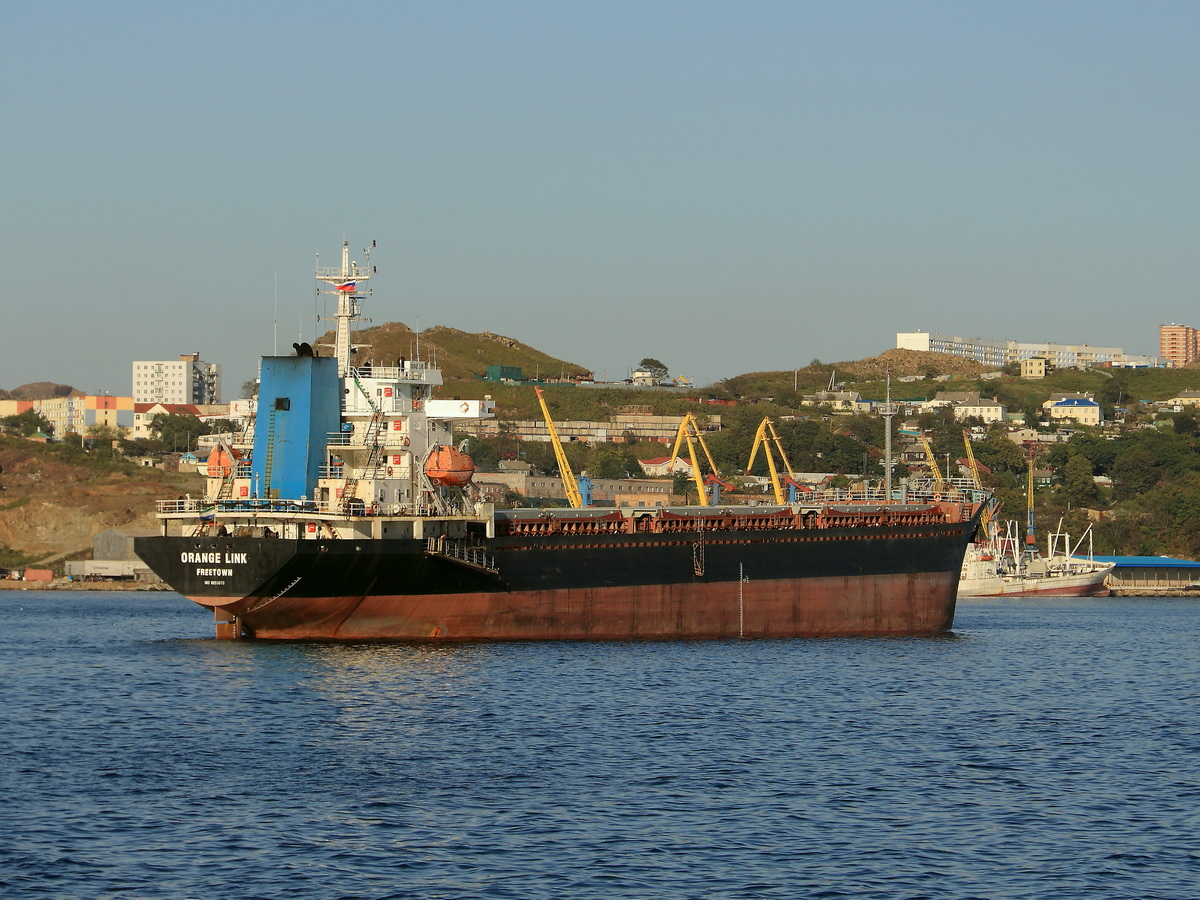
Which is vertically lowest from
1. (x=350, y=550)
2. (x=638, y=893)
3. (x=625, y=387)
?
(x=638, y=893)

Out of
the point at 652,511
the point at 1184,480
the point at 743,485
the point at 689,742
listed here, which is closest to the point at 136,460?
the point at 743,485

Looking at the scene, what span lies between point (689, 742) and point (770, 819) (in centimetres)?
603

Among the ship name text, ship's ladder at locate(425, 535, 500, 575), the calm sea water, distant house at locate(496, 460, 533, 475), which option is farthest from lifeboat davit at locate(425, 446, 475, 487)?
distant house at locate(496, 460, 533, 475)

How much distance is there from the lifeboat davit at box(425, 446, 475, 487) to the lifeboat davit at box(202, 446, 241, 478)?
18.4ft

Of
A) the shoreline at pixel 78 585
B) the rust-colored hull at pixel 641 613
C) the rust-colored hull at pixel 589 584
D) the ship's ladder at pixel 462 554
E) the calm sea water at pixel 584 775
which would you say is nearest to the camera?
the calm sea water at pixel 584 775

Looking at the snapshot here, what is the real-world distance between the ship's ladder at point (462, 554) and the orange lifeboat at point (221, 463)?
670cm

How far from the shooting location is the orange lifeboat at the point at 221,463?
44219mm

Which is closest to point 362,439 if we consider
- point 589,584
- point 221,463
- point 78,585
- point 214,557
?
point 221,463

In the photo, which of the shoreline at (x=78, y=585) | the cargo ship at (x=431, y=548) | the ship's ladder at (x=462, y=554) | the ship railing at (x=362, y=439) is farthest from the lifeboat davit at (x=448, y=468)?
the shoreline at (x=78, y=585)

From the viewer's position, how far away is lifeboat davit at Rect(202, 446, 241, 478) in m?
44.2

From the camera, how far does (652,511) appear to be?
48.9 meters

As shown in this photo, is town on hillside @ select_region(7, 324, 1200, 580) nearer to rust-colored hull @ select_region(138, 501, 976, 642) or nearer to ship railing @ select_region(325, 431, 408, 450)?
rust-colored hull @ select_region(138, 501, 976, 642)

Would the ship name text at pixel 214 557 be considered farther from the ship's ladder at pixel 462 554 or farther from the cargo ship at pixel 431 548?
the ship's ladder at pixel 462 554

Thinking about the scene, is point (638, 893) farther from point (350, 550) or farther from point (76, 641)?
point (76, 641)
